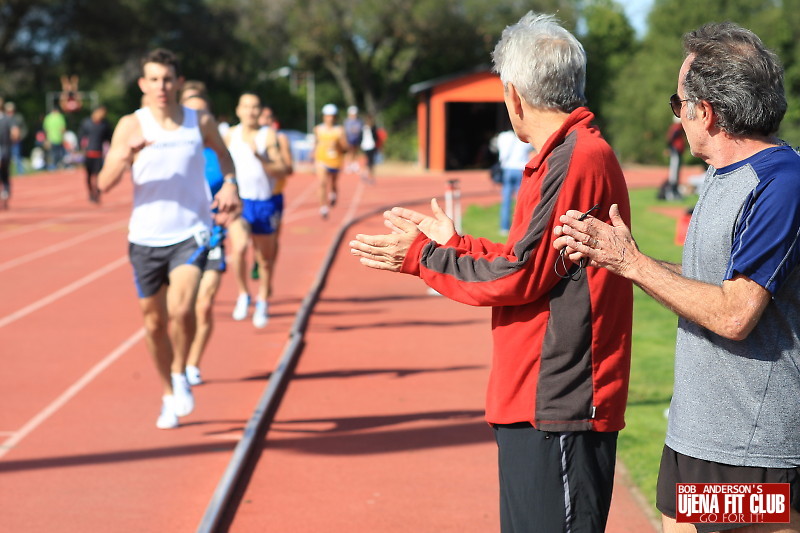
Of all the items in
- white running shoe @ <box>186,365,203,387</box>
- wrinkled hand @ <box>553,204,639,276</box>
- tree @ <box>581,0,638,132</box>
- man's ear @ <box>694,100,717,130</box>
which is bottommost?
white running shoe @ <box>186,365,203,387</box>

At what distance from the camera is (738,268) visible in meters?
2.72

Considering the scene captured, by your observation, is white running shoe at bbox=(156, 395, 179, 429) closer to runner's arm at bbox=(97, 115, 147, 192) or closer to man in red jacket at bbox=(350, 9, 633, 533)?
runner's arm at bbox=(97, 115, 147, 192)

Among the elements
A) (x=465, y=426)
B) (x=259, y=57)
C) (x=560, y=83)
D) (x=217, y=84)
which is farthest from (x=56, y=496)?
(x=259, y=57)

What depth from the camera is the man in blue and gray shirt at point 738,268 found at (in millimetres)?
2727

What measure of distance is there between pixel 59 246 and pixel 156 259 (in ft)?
35.3

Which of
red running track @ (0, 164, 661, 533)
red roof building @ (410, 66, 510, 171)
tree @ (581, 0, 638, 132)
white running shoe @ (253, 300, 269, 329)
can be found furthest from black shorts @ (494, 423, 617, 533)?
tree @ (581, 0, 638, 132)

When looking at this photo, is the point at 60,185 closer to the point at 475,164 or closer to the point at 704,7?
the point at 475,164

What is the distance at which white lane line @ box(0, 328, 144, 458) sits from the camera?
21.6 ft

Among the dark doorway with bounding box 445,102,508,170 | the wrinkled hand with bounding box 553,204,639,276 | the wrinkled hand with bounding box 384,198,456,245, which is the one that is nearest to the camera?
the wrinkled hand with bounding box 553,204,639,276

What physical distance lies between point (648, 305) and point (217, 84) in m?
48.6

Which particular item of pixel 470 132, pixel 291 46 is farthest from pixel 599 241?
pixel 291 46

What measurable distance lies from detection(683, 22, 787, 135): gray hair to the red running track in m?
2.89

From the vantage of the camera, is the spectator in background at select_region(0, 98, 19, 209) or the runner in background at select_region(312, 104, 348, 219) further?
the spectator in background at select_region(0, 98, 19, 209)

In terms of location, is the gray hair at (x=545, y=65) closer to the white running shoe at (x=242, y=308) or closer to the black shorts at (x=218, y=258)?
the black shorts at (x=218, y=258)
